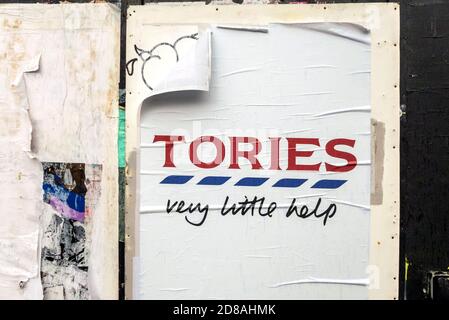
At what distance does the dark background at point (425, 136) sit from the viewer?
2564mm

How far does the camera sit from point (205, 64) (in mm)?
2594

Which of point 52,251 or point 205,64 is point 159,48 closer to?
point 205,64

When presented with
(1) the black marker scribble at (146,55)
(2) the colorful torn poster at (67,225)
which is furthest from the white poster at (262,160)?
(2) the colorful torn poster at (67,225)

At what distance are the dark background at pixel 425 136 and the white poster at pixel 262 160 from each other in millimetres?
231

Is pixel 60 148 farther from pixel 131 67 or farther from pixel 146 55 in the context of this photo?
pixel 146 55

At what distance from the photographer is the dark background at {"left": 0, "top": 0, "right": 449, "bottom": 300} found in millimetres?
2564

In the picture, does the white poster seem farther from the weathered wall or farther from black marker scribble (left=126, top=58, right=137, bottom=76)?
the weathered wall

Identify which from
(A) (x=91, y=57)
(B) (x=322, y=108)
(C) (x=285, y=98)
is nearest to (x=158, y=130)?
(A) (x=91, y=57)

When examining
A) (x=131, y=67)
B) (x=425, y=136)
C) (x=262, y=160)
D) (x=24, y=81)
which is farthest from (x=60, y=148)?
(x=425, y=136)

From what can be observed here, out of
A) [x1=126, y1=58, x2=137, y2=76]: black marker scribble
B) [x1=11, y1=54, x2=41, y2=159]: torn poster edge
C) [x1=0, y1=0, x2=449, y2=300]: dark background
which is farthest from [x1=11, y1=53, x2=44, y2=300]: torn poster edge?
[x1=0, y1=0, x2=449, y2=300]: dark background

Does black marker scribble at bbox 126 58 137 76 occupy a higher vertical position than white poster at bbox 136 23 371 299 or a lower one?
higher

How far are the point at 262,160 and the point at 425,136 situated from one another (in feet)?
3.21

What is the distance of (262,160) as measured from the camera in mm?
2639

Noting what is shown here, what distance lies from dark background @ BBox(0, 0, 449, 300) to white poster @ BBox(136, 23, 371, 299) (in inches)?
9.1
